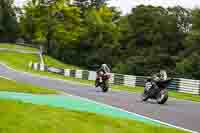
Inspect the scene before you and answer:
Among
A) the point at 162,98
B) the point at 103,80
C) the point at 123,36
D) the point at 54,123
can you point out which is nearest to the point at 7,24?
the point at 123,36

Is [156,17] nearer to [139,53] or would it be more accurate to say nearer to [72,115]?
[139,53]

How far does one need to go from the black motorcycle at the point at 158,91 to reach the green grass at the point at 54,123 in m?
8.09

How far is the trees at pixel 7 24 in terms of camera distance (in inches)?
4075

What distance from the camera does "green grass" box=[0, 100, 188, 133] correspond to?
8047mm

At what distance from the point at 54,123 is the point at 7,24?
98.6 meters

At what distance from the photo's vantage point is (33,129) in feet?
25.9

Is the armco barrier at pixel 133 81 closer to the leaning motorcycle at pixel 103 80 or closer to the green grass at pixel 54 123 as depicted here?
the leaning motorcycle at pixel 103 80

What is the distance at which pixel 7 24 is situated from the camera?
10444 cm

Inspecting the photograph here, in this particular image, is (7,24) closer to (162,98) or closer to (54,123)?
(162,98)

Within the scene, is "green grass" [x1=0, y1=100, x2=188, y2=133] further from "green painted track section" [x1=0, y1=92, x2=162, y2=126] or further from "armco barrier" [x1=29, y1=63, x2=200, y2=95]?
"armco barrier" [x1=29, y1=63, x2=200, y2=95]

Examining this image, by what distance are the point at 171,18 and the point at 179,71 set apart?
52.7 ft

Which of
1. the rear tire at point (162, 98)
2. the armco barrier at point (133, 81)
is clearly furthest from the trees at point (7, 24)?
the rear tire at point (162, 98)

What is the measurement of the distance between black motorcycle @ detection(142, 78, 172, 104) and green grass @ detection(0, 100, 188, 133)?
8.09 meters

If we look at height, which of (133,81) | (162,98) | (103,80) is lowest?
(133,81)
